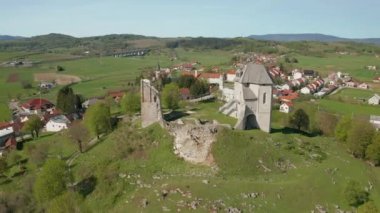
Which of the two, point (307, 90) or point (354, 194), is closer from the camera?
point (354, 194)

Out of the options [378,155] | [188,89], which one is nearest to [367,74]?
[188,89]

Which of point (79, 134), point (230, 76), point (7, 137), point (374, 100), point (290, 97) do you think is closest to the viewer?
point (79, 134)

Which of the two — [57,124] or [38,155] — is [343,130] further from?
[57,124]

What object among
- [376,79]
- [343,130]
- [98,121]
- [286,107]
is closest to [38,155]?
[98,121]

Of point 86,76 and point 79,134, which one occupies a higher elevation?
point 79,134

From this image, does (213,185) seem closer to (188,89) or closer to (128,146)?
(128,146)

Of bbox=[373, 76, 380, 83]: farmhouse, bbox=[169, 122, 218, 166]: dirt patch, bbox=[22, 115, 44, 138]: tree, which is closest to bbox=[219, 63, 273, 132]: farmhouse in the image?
bbox=[169, 122, 218, 166]: dirt patch

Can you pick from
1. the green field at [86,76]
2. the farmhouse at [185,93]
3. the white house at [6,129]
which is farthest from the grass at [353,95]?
the white house at [6,129]
